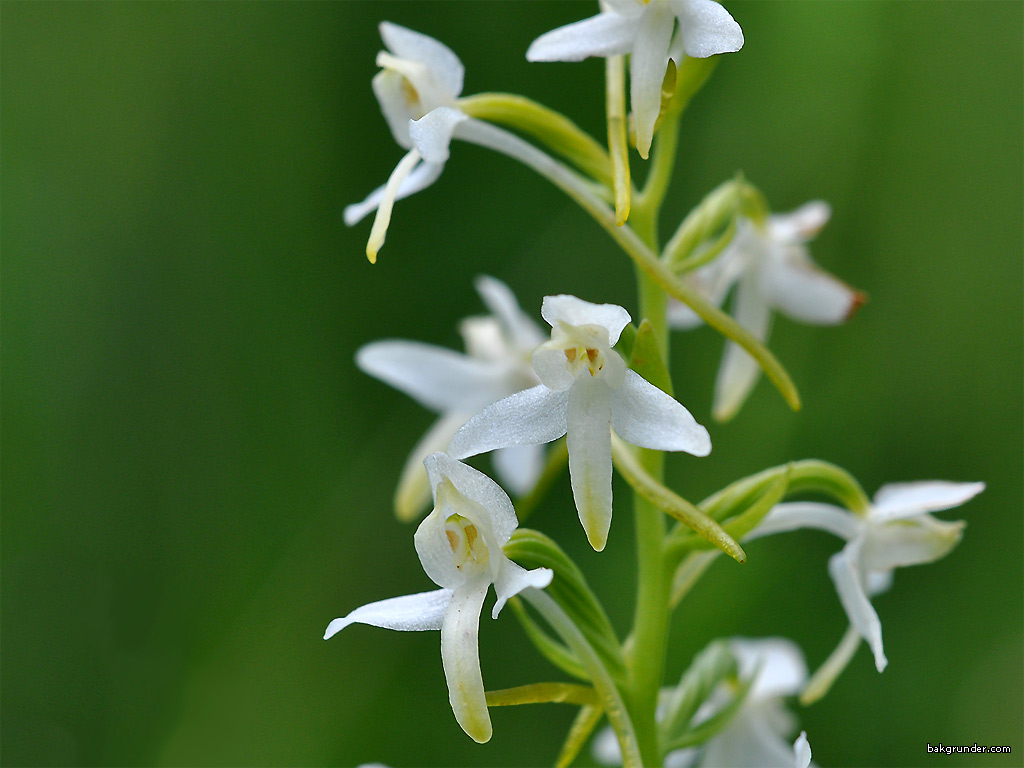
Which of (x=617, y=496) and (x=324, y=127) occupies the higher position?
(x=324, y=127)

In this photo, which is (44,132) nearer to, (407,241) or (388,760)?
(407,241)

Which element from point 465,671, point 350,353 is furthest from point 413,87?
point 350,353

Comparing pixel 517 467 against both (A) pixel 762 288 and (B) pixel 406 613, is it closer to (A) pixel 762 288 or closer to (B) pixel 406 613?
(A) pixel 762 288

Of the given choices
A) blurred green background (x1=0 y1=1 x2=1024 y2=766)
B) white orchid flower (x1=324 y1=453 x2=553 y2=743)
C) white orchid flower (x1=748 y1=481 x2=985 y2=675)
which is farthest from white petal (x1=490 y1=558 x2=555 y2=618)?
blurred green background (x1=0 y1=1 x2=1024 y2=766)

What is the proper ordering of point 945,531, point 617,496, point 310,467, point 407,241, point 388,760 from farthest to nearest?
point 407,241, point 310,467, point 388,760, point 617,496, point 945,531

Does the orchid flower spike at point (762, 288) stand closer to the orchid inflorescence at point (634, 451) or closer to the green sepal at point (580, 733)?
the orchid inflorescence at point (634, 451)

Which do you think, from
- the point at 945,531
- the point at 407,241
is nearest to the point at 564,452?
the point at 945,531

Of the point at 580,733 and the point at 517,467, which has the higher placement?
the point at 517,467
